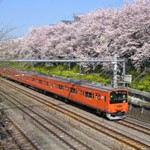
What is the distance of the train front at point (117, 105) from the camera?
89.0ft

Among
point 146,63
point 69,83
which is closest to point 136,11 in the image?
point 146,63

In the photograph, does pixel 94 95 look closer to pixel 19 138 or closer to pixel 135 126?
pixel 135 126

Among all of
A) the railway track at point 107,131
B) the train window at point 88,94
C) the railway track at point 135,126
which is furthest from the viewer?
the train window at point 88,94

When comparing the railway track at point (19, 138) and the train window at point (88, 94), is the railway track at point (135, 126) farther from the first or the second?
the railway track at point (19, 138)

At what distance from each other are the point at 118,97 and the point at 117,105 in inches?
23.4

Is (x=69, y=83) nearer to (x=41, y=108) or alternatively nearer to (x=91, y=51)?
(x=41, y=108)

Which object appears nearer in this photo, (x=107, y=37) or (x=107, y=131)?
(x=107, y=131)

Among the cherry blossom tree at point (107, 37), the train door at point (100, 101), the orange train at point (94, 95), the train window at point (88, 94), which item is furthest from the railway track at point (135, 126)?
the cherry blossom tree at point (107, 37)

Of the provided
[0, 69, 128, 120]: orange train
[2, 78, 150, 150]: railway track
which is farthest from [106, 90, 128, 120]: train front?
[2, 78, 150, 150]: railway track

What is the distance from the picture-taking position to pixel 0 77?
7450 centimetres

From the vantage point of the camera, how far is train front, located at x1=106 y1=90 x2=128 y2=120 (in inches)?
1068

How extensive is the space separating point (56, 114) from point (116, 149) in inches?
450

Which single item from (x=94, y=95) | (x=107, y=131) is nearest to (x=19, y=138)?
(x=107, y=131)

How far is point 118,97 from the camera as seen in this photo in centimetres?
2762
